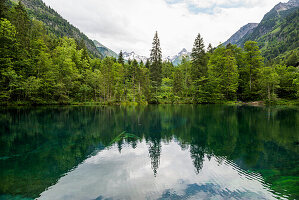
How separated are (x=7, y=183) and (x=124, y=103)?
145ft

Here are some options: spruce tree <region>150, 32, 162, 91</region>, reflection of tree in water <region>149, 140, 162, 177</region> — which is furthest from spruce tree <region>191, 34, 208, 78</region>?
reflection of tree in water <region>149, 140, 162, 177</region>

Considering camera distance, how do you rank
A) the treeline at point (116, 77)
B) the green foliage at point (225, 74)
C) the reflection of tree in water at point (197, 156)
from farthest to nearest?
the green foliage at point (225, 74), the treeline at point (116, 77), the reflection of tree in water at point (197, 156)

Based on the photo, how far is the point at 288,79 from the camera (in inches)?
1769

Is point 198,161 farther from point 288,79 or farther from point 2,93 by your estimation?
point 288,79

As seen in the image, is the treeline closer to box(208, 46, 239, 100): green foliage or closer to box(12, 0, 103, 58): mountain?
box(208, 46, 239, 100): green foliage

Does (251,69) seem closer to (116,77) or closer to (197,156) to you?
(116,77)

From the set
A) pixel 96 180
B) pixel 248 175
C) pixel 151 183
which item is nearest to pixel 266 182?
pixel 248 175

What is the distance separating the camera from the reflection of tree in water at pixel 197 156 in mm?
7590

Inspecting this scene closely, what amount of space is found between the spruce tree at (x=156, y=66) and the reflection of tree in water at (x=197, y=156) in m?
44.2

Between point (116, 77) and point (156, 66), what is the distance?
1526 centimetres

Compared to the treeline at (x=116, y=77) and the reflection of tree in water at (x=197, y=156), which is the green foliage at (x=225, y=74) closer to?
the treeline at (x=116, y=77)

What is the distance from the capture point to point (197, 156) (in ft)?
28.7

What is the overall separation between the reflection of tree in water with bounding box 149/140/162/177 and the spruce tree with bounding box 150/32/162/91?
43.3 m

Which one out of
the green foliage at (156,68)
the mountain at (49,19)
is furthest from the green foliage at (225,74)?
the mountain at (49,19)
